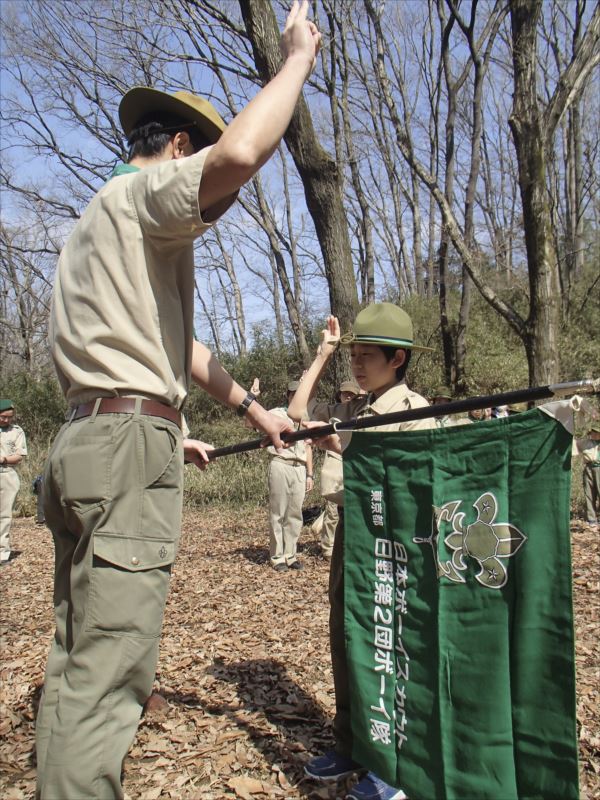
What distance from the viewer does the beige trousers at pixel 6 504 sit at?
990 cm

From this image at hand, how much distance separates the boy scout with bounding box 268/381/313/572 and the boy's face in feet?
16.0

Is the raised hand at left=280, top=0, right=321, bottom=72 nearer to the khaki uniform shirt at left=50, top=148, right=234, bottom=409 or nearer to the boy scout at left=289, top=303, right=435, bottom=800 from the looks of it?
the khaki uniform shirt at left=50, top=148, right=234, bottom=409

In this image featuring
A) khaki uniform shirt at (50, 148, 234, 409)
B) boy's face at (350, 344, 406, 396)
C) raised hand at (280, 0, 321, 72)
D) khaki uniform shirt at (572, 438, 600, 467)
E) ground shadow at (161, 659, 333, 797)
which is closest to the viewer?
khaki uniform shirt at (50, 148, 234, 409)

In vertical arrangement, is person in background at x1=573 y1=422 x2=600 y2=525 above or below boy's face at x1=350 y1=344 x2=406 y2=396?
below

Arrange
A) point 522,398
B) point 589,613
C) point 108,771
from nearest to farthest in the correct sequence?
point 108,771 < point 522,398 < point 589,613

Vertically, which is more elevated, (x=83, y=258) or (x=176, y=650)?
(x=83, y=258)

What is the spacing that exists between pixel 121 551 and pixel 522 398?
1.27m

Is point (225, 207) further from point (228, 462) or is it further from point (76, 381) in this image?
point (228, 462)

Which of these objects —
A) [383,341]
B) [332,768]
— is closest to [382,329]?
[383,341]

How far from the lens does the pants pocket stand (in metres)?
1.85

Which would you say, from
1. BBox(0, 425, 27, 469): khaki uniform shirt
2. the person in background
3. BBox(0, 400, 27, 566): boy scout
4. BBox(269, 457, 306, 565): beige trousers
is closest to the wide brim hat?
BBox(269, 457, 306, 565): beige trousers

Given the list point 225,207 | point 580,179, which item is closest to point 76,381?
point 225,207

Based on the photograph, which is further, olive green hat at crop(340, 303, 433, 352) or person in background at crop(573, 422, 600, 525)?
person in background at crop(573, 422, 600, 525)

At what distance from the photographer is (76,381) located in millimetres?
2049
